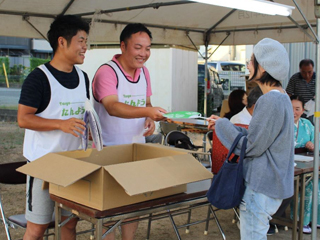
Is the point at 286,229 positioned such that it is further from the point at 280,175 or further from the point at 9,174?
the point at 9,174

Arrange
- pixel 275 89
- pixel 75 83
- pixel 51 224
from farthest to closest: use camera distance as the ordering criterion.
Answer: pixel 51 224 < pixel 75 83 < pixel 275 89

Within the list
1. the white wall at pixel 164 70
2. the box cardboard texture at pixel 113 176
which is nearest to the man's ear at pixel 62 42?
the box cardboard texture at pixel 113 176

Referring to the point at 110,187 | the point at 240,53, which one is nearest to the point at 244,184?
the point at 110,187

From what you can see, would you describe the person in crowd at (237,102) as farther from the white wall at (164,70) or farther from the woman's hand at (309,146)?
the white wall at (164,70)

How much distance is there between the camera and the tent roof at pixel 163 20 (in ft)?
15.0

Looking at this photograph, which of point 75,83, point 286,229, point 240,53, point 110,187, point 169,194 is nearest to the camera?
point 110,187

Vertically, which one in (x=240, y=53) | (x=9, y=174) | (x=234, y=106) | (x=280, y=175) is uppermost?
(x=240, y=53)

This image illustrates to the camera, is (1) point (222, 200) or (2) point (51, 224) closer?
(1) point (222, 200)

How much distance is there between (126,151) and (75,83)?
0.48 meters

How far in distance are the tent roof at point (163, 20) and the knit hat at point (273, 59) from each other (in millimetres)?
2260

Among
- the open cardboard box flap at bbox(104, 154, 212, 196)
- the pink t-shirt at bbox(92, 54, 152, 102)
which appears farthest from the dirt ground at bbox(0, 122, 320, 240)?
the open cardboard box flap at bbox(104, 154, 212, 196)

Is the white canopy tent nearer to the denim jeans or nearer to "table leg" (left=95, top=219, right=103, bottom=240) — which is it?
the denim jeans

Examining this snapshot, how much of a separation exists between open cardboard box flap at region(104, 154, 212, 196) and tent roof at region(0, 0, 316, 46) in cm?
255

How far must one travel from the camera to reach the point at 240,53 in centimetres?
2817
